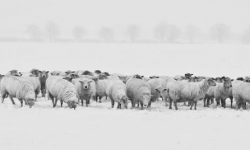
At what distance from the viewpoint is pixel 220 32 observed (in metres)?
146

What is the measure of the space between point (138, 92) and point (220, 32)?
13224 cm

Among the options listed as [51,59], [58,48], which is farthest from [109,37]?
[51,59]

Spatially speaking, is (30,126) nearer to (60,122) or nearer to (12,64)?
(60,122)

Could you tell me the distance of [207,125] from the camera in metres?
14.2

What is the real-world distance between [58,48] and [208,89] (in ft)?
190

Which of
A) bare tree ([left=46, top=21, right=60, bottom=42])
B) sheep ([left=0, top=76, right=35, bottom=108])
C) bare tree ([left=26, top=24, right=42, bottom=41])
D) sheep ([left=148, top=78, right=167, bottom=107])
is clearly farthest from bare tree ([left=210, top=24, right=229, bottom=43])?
sheep ([left=0, top=76, right=35, bottom=108])

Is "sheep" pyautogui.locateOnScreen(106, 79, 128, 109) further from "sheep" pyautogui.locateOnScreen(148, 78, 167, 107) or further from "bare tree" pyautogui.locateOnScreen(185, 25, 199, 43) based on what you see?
"bare tree" pyautogui.locateOnScreen(185, 25, 199, 43)

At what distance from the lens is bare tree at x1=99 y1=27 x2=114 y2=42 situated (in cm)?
15031

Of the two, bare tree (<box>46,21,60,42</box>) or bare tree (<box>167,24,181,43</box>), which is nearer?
bare tree (<box>167,24,181,43</box>)

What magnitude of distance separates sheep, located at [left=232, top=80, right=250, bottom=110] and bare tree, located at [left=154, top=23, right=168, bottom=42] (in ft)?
422

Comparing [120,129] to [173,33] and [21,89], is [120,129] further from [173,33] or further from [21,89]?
[173,33]

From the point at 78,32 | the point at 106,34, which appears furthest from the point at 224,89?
the point at 78,32

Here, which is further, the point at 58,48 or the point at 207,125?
the point at 58,48

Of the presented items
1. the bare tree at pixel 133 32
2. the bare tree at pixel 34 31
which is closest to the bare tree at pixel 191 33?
the bare tree at pixel 133 32
